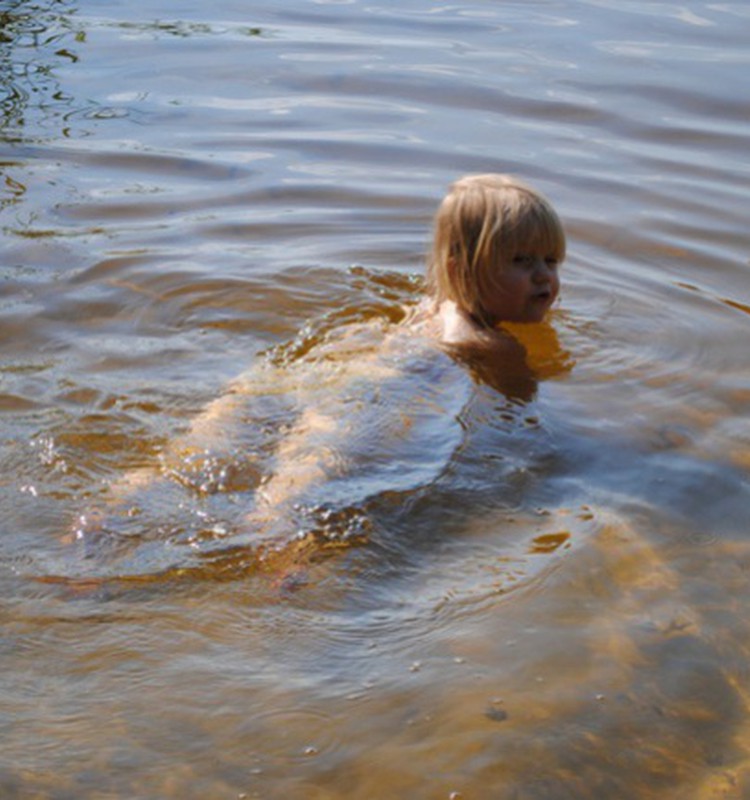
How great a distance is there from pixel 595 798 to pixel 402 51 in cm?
846

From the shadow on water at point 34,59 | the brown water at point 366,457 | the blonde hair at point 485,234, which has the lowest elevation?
the brown water at point 366,457

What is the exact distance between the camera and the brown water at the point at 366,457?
341cm

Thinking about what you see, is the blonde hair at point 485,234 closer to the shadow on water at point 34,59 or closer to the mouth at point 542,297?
the mouth at point 542,297

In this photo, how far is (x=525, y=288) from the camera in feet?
19.4

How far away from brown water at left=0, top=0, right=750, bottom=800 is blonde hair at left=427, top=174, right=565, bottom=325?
397mm

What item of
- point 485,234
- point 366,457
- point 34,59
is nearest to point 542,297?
point 485,234

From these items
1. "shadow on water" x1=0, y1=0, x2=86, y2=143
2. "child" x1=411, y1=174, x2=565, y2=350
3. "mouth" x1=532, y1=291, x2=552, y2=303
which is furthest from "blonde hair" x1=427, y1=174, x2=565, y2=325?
"shadow on water" x1=0, y1=0, x2=86, y2=143

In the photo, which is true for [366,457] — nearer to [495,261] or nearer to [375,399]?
[375,399]

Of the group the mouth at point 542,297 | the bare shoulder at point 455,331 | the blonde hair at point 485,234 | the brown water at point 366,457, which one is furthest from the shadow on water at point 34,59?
the mouth at point 542,297

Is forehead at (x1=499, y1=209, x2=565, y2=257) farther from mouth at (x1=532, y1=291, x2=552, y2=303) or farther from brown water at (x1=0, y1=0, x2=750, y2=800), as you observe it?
brown water at (x1=0, y1=0, x2=750, y2=800)

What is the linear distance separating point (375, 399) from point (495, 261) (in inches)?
43.6

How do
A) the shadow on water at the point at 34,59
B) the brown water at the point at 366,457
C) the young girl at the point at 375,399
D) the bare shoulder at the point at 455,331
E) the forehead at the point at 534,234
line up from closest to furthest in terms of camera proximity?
the brown water at the point at 366,457 → the young girl at the point at 375,399 → the bare shoulder at the point at 455,331 → the forehead at the point at 534,234 → the shadow on water at the point at 34,59

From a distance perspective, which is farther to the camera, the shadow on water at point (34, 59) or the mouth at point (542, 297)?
the shadow on water at point (34, 59)

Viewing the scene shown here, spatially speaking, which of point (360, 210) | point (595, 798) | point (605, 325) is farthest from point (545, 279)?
point (595, 798)
